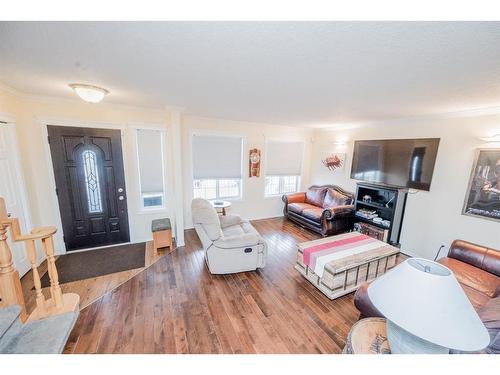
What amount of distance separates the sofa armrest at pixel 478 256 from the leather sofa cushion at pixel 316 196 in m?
2.63

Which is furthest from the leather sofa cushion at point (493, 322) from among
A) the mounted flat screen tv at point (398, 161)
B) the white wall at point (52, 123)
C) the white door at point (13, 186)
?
the white door at point (13, 186)

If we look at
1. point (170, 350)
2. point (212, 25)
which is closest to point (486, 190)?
point (212, 25)

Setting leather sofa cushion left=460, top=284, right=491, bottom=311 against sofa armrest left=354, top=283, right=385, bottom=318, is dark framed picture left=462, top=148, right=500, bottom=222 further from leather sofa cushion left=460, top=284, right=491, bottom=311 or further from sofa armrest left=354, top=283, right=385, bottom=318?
sofa armrest left=354, top=283, right=385, bottom=318

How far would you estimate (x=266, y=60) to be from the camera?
5.16 ft

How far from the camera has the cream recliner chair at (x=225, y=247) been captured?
2.78 meters

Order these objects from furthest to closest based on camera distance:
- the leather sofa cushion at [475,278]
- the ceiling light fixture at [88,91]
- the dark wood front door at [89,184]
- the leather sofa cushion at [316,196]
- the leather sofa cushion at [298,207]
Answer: the leather sofa cushion at [316,196], the leather sofa cushion at [298,207], the dark wood front door at [89,184], the ceiling light fixture at [88,91], the leather sofa cushion at [475,278]

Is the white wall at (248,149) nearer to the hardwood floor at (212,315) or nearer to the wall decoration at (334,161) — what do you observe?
the wall decoration at (334,161)

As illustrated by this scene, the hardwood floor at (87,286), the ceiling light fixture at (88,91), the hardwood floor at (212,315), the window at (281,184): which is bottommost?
the hardwood floor at (212,315)

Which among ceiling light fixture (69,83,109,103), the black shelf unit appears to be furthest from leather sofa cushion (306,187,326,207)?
ceiling light fixture (69,83,109,103)

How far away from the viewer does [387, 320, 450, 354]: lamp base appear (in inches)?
36.9

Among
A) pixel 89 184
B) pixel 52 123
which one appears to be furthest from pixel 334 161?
pixel 52 123

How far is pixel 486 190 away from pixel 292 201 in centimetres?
339

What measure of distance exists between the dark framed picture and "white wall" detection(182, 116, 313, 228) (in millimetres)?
3472
